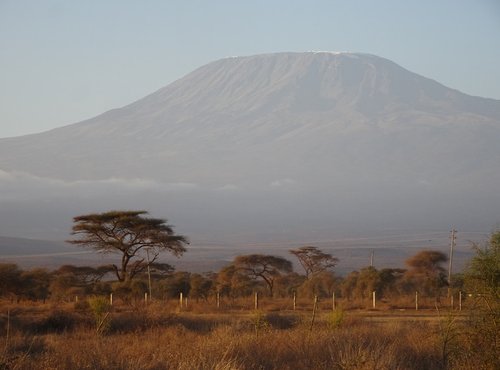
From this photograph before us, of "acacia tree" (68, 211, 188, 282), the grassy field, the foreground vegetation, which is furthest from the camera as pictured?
"acacia tree" (68, 211, 188, 282)

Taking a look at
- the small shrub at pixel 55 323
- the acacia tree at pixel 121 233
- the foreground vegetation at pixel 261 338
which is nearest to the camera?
the foreground vegetation at pixel 261 338

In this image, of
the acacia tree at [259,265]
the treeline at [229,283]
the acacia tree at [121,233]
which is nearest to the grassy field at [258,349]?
the treeline at [229,283]

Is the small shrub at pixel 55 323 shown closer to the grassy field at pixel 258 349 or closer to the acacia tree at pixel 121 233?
the grassy field at pixel 258 349

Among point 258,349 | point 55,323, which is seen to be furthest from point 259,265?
point 258,349

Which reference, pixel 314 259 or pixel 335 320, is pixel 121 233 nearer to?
pixel 314 259

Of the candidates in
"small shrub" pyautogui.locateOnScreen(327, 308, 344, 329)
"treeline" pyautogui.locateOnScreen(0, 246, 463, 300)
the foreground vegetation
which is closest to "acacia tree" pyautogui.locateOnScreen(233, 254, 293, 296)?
"treeline" pyautogui.locateOnScreen(0, 246, 463, 300)

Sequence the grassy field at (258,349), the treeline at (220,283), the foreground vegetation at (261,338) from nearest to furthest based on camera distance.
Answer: the grassy field at (258,349), the foreground vegetation at (261,338), the treeline at (220,283)

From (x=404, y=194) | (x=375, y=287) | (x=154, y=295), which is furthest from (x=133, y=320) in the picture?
(x=404, y=194)

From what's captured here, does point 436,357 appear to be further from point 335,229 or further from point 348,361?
point 335,229

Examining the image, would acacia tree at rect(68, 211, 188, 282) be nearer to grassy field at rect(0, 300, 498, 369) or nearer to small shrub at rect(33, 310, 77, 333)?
small shrub at rect(33, 310, 77, 333)

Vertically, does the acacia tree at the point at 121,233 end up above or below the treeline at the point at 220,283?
above

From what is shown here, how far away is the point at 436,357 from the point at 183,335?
5.06 metres

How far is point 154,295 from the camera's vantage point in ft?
127

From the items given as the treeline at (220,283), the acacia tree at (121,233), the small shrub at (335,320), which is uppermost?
the acacia tree at (121,233)
